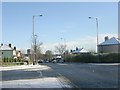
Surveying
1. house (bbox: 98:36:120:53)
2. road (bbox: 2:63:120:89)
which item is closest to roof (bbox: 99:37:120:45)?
A: house (bbox: 98:36:120:53)

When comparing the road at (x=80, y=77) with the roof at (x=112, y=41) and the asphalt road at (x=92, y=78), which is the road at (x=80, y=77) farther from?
the roof at (x=112, y=41)

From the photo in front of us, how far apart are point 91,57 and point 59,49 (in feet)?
257

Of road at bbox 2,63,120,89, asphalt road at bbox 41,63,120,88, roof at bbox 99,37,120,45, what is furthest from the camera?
roof at bbox 99,37,120,45

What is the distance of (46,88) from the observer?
62.6ft

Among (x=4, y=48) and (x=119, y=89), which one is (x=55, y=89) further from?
(x=4, y=48)

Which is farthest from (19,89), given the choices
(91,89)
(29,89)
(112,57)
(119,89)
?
(112,57)

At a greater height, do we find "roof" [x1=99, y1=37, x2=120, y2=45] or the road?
"roof" [x1=99, y1=37, x2=120, y2=45]

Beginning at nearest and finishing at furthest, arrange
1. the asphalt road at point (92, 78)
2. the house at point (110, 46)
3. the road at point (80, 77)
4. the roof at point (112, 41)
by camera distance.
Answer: the asphalt road at point (92, 78) → the road at point (80, 77) → the house at point (110, 46) → the roof at point (112, 41)

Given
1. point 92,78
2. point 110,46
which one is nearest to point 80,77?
point 92,78

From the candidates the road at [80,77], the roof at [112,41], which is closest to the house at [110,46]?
the roof at [112,41]

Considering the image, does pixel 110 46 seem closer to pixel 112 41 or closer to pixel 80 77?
pixel 112 41

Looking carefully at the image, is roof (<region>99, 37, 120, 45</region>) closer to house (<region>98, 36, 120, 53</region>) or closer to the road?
house (<region>98, 36, 120, 53</region>)

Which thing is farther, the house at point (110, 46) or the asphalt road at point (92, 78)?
the house at point (110, 46)

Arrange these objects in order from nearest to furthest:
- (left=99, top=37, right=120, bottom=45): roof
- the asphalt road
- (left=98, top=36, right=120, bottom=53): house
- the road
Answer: the asphalt road < the road < (left=98, top=36, right=120, bottom=53): house < (left=99, top=37, right=120, bottom=45): roof
